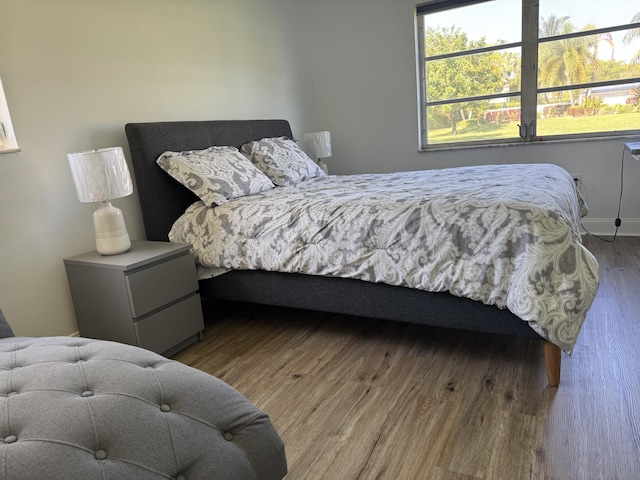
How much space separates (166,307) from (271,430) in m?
1.32

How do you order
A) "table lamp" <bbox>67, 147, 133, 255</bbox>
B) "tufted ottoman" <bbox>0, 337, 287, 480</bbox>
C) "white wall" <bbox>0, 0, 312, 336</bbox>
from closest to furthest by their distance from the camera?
"tufted ottoman" <bbox>0, 337, 287, 480</bbox>
"table lamp" <bbox>67, 147, 133, 255</bbox>
"white wall" <bbox>0, 0, 312, 336</bbox>

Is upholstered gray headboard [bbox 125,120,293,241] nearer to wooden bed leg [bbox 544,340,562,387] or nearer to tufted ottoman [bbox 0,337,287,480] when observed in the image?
tufted ottoman [bbox 0,337,287,480]

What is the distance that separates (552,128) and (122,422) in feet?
13.5

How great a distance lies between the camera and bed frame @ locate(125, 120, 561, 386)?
1884 mm

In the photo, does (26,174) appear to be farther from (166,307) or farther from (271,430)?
(271,430)

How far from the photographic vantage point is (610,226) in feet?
12.4

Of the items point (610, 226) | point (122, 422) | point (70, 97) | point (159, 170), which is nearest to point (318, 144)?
point (159, 170)

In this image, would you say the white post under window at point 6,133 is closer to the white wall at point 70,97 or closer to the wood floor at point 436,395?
the white wall at point 70,97

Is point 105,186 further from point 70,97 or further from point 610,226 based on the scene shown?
point 610,226

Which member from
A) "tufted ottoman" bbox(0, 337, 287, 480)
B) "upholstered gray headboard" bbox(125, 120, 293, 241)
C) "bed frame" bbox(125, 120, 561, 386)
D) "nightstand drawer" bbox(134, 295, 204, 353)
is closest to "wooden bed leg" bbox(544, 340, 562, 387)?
"bed frame" bbox(125, 120, 561, 386)

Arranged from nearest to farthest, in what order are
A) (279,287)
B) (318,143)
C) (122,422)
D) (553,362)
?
(122,422) < (553,362) < (279,287) < (318,143)

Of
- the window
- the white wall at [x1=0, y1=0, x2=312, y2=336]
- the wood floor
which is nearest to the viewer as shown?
the wood floor

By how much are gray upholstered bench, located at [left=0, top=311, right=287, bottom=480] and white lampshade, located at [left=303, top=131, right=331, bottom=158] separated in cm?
324

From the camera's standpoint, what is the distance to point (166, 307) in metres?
2.23
